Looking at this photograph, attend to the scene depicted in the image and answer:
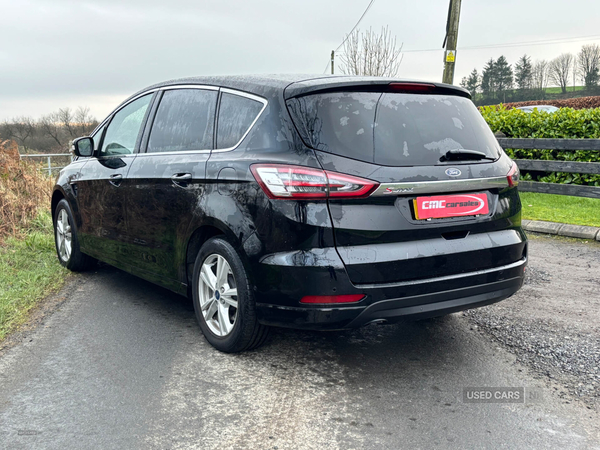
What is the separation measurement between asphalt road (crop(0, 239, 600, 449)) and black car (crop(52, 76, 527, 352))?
0.37 m

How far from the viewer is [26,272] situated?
601 cm

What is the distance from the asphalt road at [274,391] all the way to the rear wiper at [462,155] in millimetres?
1266

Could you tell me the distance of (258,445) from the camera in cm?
269

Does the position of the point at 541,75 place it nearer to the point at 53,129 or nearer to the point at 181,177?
the point at 53,129

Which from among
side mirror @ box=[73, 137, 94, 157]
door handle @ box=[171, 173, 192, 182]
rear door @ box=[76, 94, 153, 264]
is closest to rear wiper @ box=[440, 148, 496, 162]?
door handle @ box=[171, 173, 192, 182]

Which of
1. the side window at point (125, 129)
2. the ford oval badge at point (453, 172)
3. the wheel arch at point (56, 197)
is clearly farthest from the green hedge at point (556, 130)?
the wheel arch at point (56, 197)

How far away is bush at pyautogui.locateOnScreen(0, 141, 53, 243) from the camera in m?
8.20

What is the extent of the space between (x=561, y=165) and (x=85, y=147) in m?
7.20

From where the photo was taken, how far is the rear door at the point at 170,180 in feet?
12.9

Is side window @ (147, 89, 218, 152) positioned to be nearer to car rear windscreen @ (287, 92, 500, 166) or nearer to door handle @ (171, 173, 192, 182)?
door handle @ (171, 173, 192, 182)

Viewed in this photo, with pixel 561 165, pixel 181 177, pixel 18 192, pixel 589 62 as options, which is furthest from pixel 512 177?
pixel 589 62

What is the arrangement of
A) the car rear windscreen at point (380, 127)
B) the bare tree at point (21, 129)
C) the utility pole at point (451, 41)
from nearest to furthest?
the car rear windscreen at point (380, 127), the utility pole at point (451, 41), the bare tree at point (21, 129)

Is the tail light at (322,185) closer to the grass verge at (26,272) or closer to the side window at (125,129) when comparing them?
the side window at (125,129)

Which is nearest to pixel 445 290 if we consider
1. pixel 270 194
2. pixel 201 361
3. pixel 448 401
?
pixel 448 401
